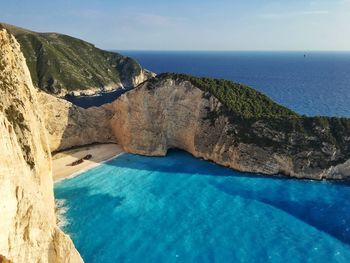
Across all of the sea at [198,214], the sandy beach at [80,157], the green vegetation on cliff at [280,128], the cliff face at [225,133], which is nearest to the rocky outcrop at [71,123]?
the sandy beach at [80,157]

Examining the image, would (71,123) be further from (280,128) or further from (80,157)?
(280,128)

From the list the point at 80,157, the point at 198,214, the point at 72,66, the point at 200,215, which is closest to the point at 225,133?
the point at 198,214

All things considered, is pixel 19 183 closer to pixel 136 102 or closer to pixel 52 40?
pixel 136 102

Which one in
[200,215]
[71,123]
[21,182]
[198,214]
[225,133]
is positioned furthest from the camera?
[71,123]

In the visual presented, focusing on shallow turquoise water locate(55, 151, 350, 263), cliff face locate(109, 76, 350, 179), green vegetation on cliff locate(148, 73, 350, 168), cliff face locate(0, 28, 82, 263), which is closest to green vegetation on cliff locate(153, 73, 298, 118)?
green vegetation on cliff locate(148, 73, 350, 168)

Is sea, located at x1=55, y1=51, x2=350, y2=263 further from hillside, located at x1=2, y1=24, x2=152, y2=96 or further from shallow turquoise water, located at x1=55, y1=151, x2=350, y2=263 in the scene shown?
hillside, located at x1=2, y1=24, x2=152, y2=96

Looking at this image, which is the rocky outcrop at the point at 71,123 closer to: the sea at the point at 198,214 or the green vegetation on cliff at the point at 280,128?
the sea at the point at 198,214

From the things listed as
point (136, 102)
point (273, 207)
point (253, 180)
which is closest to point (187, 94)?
point (136, 102)
